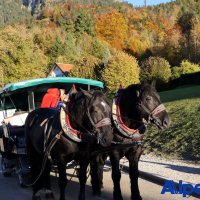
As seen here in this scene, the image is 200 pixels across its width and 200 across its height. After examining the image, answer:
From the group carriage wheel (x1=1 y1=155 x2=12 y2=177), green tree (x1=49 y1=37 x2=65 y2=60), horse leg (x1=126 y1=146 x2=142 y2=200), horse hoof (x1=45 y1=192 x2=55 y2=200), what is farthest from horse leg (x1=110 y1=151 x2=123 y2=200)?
green tree (x1=49 y1=37 x2=65 y2=60)

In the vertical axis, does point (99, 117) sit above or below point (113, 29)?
below

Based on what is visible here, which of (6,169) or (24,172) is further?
(6,169)

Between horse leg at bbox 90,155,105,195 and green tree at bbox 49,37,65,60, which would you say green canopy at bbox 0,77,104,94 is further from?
green tree at bbox 49,37,65,60

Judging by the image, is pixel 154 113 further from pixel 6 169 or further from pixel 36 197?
pixel 6 169

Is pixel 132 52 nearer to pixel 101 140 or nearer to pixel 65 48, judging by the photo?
pixel 65 48

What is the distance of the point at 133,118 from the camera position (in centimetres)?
652

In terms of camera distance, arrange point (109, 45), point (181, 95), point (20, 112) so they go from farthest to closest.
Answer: point (109, 45) → point (181, 95) → point (20, 112)

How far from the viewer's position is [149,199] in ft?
23.1

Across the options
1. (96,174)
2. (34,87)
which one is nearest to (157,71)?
(34,87)

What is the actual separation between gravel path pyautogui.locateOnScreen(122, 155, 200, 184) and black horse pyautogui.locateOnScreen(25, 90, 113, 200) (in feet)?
6.48

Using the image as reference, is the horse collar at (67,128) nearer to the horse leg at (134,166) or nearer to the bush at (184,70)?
the horse leg at (134,166)

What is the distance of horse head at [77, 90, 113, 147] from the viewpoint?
231 inches

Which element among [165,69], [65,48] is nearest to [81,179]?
[165,69]

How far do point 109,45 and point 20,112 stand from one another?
77.1m
